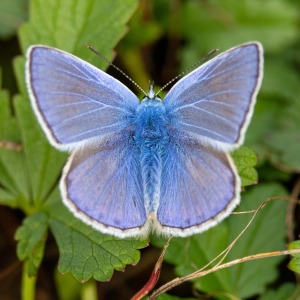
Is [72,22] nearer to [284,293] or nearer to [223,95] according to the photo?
[223,95]

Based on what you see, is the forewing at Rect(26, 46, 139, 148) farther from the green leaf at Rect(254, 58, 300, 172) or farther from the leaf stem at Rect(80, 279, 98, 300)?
the green leaf at Rect(254, 58, 300, 172)

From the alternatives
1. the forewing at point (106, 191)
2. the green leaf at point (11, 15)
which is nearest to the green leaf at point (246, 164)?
the forewing at point (106, 191)

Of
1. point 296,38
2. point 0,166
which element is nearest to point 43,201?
point 0,166

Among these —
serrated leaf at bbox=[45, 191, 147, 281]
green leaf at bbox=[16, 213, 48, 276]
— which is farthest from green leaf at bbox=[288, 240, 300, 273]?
green leaf at bbox=[16, 213, 48, 276]

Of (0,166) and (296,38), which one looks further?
(296,38)

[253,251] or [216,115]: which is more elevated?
[216,115]

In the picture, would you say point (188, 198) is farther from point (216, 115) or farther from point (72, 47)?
point (72, 47)

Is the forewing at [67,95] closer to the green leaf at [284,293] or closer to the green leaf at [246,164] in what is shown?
the green leaf at [246,164]

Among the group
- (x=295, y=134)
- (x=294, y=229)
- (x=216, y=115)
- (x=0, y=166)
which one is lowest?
(x=294, y=229)
